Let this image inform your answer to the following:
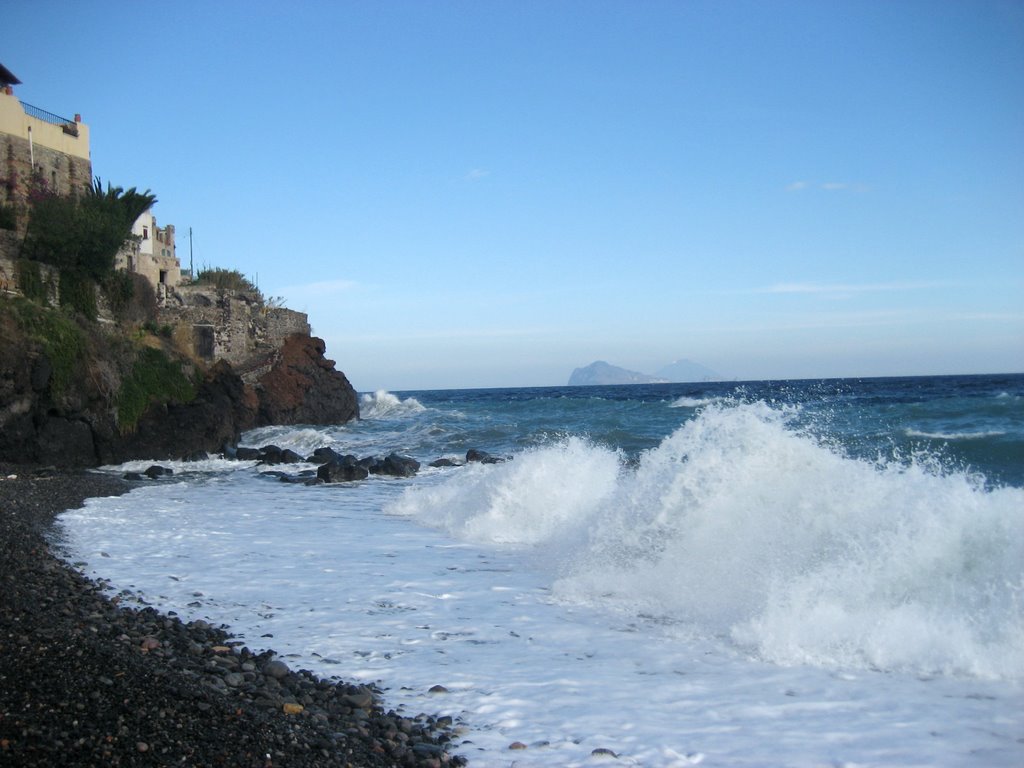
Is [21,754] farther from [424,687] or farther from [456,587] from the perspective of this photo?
[456,587]

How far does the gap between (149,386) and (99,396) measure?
1.85 meters

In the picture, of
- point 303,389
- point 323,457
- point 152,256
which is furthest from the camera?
point 152,256

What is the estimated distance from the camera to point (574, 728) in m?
4.33

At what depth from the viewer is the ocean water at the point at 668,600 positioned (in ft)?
14.3

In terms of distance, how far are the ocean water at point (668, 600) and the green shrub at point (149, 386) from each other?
9037 millimetres

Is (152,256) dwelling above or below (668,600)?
above

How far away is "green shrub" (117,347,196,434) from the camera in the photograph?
19984 mm

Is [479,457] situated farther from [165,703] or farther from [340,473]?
[165,703]

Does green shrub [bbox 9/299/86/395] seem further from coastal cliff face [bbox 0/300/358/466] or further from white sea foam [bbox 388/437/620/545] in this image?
white sea foam [bbox 388/437/620/545]

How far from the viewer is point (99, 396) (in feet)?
62.8

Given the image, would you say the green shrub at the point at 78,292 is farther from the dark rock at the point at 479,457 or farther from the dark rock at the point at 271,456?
the dark rock at the point at 479,457

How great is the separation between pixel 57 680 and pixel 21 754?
94cm

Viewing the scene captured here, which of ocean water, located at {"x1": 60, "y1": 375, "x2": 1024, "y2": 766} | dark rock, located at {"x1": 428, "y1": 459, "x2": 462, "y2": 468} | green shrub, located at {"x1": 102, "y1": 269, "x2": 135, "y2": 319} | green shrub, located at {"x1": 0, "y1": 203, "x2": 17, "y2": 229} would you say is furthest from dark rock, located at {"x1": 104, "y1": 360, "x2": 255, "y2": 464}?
ocean water, located at {"x1": 60, "y1": 375, "x2": 1024, "y2": 766}

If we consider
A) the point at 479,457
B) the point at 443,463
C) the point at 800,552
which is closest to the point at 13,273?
the point at 443,463
